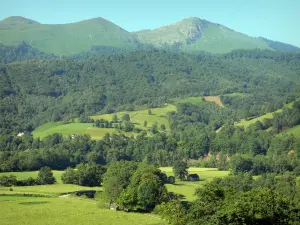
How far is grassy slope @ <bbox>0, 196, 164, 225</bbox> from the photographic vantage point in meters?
52.2

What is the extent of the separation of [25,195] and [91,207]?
12.5 metres

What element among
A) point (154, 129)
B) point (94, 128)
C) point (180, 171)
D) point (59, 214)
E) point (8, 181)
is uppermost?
point (59, 214)

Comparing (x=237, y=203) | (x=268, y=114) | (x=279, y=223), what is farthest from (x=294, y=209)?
(x=268, y=114)

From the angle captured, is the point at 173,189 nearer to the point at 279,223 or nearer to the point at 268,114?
the point at 279,223

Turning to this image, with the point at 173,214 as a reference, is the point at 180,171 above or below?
below

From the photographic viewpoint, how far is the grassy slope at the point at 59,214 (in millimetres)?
52250

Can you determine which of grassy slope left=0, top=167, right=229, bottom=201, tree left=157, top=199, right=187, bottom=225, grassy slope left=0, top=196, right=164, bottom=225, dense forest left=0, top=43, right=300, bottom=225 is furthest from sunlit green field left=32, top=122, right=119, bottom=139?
tree left=157, top=199, right=187, bottom=225

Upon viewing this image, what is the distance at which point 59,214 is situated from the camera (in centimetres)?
5572

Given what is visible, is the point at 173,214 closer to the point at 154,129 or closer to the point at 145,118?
the point at 154,129

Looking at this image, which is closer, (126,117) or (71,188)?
(71,188)

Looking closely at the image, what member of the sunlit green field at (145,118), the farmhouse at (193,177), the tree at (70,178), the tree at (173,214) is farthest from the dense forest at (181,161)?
the sunlit green field at (145,118)

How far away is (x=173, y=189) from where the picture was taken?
84.5 m

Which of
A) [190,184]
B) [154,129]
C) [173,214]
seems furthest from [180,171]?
[154,129]

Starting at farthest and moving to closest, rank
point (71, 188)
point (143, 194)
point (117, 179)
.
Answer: point (71, 188)
point (117, 179)
point (143, 194)
